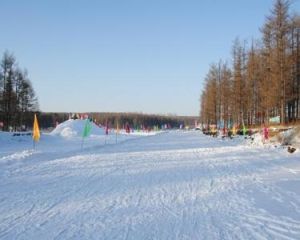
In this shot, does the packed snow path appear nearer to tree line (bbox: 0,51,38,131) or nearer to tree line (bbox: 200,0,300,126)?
tree line (bbox: 200,0,300,126)

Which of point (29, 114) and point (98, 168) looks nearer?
point (98, 168)

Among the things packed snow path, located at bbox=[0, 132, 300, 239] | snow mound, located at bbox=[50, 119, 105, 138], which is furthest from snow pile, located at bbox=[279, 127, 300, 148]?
snow mound, located at bbox=[50, 119, 105, 138]

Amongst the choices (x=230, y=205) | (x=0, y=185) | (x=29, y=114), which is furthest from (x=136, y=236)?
(x=29, y=114)

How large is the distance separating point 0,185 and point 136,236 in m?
7.80

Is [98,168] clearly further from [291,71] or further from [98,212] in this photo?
[291,71]

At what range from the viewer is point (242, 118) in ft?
229

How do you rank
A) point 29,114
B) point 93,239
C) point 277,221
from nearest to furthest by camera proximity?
point 93,239 < point 277,221 < point 29,114

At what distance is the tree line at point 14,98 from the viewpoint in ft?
234

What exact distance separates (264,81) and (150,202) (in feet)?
156

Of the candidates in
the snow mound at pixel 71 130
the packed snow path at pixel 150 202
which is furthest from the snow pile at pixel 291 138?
the snow mound at pixel 71 130

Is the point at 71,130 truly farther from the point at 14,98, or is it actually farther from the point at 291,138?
the point at 291,138

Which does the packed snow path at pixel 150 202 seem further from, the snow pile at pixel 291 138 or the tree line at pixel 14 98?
the tree line at pixel 14 98

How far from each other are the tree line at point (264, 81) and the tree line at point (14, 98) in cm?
3267

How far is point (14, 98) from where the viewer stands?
2933 inches
